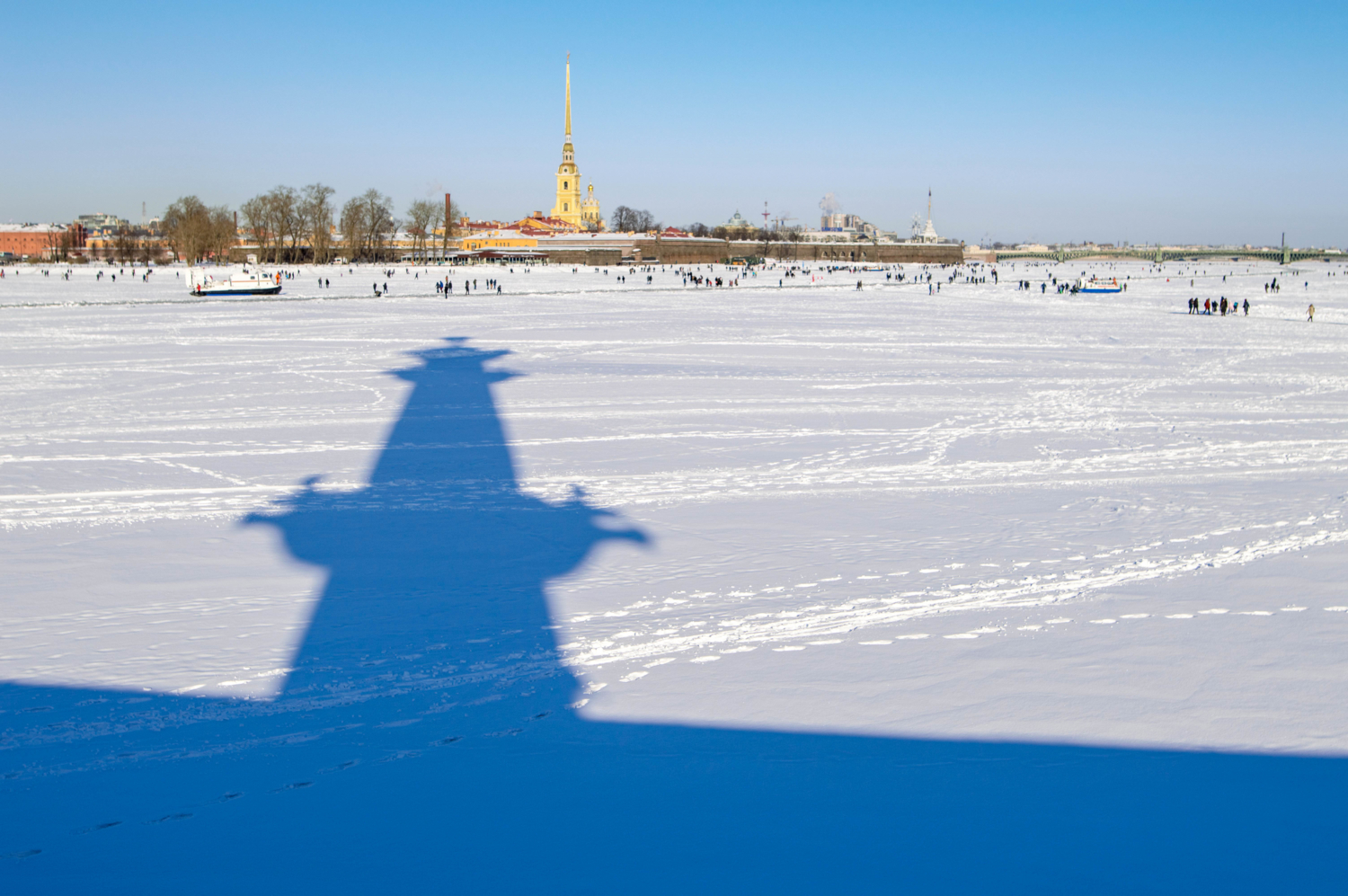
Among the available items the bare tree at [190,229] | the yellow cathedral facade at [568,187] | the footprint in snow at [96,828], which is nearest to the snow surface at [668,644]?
the footprint in snow at [96,828]

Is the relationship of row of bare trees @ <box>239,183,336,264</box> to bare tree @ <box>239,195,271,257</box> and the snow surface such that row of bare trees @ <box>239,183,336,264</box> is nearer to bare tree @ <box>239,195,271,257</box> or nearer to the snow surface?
bare tree @ <box>239,195,271,257</box>

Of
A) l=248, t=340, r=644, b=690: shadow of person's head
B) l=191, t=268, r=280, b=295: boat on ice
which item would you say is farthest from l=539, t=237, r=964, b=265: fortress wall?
A: l=248, t=340, r=644, b=690: shadow of person's head

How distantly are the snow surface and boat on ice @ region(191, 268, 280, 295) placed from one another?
2379 centimetres

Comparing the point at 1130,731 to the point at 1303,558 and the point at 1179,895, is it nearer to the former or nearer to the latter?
the point at 1179,895

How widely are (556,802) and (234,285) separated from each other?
115 feet

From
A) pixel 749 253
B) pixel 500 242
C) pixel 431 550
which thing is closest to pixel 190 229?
pixel 500 242

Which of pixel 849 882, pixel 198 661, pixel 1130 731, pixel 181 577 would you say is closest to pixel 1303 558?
pixel 1130 731

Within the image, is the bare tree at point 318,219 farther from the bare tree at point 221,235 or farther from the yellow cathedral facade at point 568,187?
the yellow cathedral facade at point 568,187

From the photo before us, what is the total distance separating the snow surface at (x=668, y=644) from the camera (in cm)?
309

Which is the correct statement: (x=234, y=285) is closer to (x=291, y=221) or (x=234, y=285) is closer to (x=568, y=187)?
(x=291, y=221)

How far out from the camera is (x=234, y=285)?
112ft

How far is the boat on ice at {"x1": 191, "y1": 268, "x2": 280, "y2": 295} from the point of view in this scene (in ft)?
109

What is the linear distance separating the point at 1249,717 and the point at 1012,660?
946 millimetres

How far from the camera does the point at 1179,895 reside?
2842 mm
